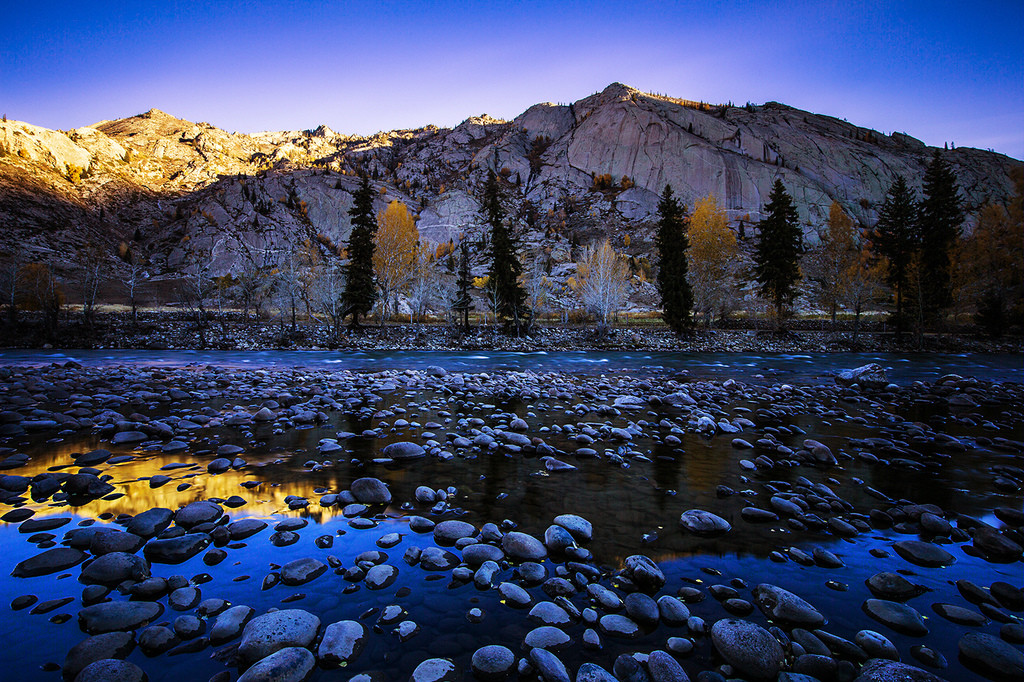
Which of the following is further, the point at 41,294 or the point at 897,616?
the point at 41,294

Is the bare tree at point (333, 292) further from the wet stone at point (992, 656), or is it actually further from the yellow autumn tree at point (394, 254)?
the wet stone at point (992, 656)

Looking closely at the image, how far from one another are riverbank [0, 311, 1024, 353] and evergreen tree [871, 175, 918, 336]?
4488 millimetres

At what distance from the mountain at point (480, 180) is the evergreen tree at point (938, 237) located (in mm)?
53891

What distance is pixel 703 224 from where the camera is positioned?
4403cm

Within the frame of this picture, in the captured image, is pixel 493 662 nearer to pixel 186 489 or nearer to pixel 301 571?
pixel 301 571

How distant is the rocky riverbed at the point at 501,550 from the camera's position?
7.89ft

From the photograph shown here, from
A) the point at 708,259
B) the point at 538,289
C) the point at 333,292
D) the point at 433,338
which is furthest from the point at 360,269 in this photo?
the point at 708,259

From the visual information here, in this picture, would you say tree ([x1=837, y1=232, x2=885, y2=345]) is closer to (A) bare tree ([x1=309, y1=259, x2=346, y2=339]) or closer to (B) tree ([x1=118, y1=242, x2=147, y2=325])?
(A) bare tree ([x1=309, y1=259, x2=346, y2=339])

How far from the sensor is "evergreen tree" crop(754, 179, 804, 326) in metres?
37.6

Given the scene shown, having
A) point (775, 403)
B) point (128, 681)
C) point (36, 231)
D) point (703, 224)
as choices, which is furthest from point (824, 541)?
point (36, 231)

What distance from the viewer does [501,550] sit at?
3.71 metres

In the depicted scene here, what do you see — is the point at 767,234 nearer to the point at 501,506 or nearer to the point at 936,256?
the point at 936,256

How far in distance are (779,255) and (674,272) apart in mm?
10536

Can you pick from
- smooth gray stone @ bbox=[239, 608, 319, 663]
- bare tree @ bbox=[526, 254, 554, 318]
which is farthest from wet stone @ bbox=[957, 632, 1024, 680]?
bare tree @ bbox=[526, 254, 554, 318]
